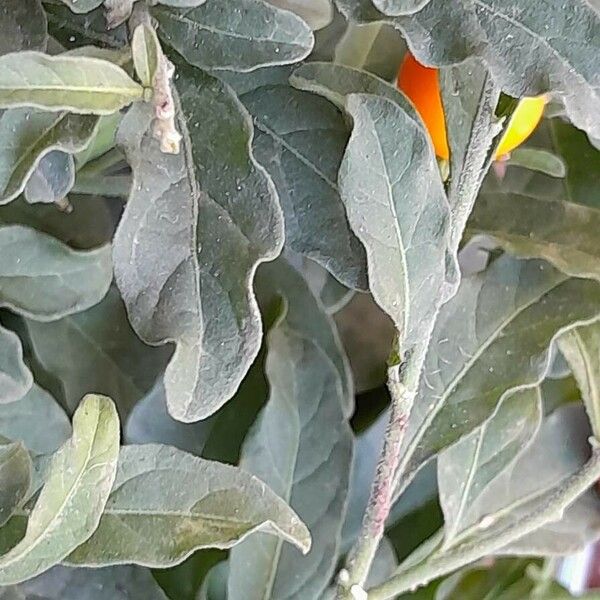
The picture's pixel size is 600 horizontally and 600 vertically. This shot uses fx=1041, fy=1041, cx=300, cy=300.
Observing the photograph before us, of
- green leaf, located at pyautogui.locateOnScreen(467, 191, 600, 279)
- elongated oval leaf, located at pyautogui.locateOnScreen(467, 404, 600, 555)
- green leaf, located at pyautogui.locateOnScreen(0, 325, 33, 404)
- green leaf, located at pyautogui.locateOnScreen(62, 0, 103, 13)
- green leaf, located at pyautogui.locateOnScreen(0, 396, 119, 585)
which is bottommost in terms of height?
elongated oval leaf, located at pyautogui.locateOnScreen(467, 404, 600, 555)

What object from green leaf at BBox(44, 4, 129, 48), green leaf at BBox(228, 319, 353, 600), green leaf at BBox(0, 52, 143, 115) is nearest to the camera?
green leaf at BBox(0, 52, 143, 115)

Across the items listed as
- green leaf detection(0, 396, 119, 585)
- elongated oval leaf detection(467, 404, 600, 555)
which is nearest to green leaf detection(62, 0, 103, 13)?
green leaf detection(0, 396, 119, 585)

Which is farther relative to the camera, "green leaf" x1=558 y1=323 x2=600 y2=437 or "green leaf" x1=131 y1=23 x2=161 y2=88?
"green leaf" x1=558 y1=323 x2=600 y2=437

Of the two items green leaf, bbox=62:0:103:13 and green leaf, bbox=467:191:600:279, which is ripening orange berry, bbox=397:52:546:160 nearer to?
green leaf, bbox=467:191:600:279

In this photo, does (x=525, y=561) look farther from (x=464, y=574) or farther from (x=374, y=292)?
(x=374, y=292)

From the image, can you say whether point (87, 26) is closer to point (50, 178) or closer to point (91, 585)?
point (50, 178)

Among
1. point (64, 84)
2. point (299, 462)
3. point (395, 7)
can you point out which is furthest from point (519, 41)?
point (299, 462)

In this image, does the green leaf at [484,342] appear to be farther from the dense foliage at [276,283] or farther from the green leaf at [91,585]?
the green leaf at [91,585]

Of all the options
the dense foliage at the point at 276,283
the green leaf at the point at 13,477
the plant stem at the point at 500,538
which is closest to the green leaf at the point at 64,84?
the dense foliage at the point at 276,283
